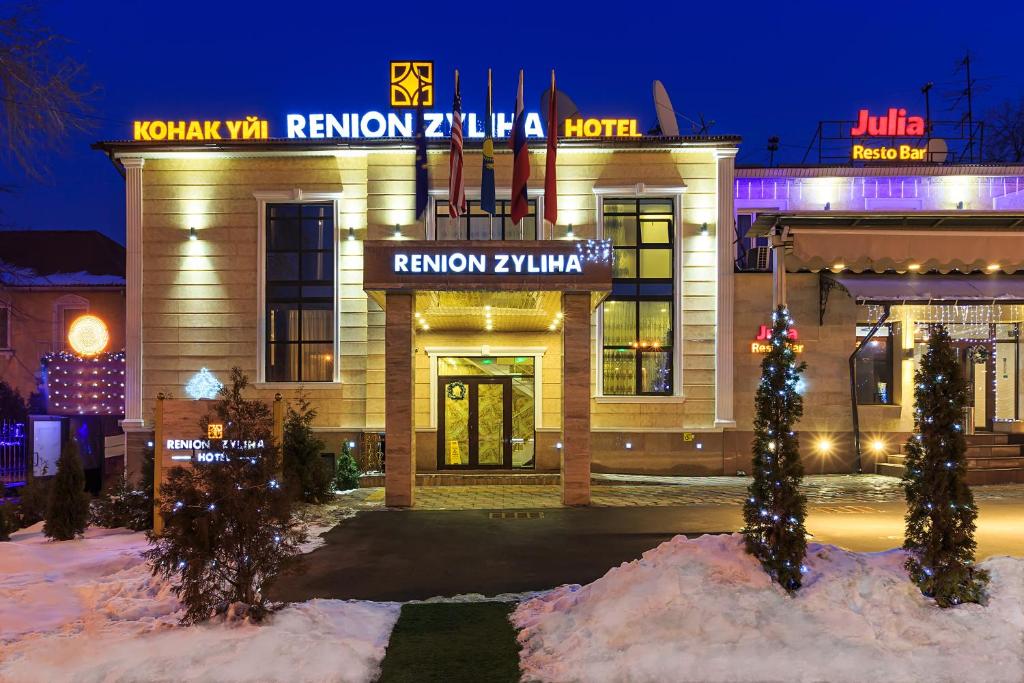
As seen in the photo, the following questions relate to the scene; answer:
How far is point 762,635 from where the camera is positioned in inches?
226

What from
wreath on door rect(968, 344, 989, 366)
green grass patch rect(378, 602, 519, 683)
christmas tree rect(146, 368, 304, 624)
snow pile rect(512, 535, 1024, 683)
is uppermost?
wreath on door rect(968, 344, 989, 366)

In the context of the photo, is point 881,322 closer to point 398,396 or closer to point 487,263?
point 487,263

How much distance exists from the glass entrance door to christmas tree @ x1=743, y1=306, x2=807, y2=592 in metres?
11.6

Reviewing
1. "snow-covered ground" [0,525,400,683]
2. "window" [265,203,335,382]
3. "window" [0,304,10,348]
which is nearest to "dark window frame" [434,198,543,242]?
"window" [265,203,335,382]

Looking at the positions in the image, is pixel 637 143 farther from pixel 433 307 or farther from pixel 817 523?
pixel 817 523

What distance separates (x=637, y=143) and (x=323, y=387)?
10046 mm

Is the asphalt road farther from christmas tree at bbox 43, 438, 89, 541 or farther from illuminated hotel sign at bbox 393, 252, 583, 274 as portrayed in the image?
illuminated hotel sign at bbox 393, 252, 583, 274

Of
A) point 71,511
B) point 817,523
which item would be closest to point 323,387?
point 71,511

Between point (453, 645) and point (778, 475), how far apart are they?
334cm

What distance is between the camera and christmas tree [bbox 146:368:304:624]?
6316 mm

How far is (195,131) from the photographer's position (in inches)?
730

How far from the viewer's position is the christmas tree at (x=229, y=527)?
20.7ft

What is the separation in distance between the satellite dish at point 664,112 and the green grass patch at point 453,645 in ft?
50.3

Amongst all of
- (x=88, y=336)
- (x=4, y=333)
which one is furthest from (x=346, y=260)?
(x=4, y=333)
